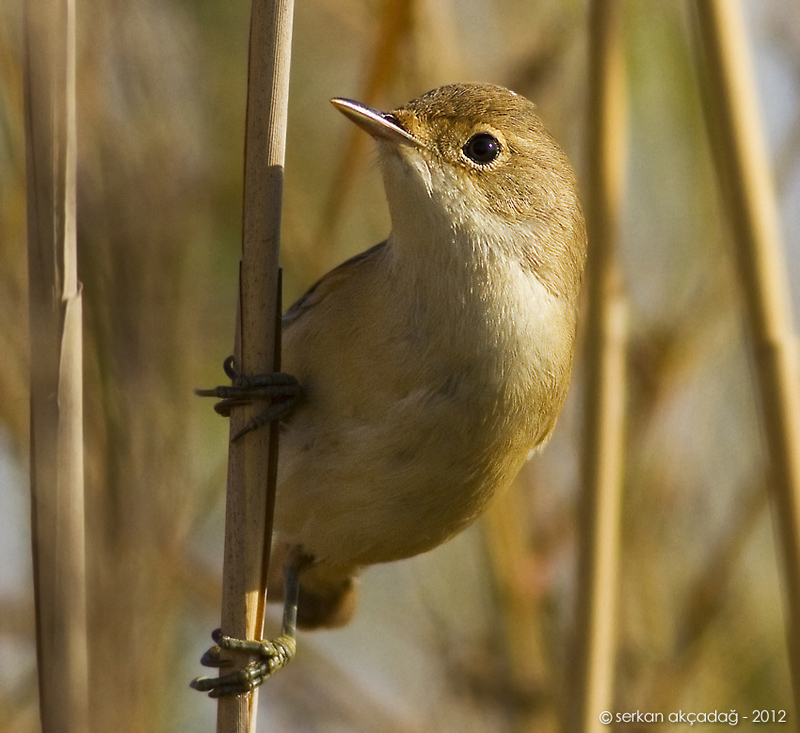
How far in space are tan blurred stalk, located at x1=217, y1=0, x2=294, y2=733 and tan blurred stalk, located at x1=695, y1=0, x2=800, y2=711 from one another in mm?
747

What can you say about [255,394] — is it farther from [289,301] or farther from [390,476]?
[289,301]

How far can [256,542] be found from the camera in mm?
1620

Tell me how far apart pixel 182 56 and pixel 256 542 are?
1520mm

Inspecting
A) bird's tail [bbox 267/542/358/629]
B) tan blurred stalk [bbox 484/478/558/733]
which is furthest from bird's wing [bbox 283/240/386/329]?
tan blurred stalk [bbox 484/478/558/733]

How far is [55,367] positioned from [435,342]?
76 centimetres

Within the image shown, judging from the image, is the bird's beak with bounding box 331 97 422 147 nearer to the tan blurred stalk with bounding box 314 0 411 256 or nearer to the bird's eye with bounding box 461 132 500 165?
the bird's eye with bounding box 461 132 500 165

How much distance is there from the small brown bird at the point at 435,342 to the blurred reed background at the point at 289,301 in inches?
15.1

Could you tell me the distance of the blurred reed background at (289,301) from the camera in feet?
7.32

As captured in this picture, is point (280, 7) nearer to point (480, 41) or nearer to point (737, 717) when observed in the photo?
point (480, 41)

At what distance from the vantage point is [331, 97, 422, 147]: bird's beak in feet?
5.79

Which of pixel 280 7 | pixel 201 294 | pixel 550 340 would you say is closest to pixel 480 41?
pixel 201 294

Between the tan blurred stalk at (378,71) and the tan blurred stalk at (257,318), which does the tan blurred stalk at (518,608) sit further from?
the tan blurred stalk at (257,318)

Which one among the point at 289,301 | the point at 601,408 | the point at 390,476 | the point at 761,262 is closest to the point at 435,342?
the point at 390,476

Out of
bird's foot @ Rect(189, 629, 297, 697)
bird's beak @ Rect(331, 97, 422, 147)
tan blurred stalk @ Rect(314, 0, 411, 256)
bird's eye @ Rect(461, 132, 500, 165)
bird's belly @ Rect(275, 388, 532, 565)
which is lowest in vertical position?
bird's foot @ Rect(189, 629, 297, 697)
